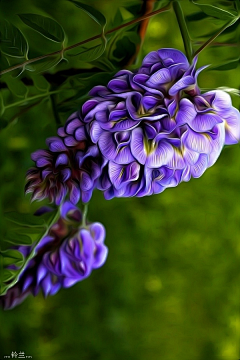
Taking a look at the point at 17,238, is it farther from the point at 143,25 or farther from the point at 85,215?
the point at 143,25

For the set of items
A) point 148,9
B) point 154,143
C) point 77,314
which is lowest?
point 77,314

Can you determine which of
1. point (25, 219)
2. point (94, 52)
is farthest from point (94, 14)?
point (25, 219)

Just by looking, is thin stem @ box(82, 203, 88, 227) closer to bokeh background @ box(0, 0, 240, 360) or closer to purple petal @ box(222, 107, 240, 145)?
bokeh background @ box(0, 0, 240, 360)

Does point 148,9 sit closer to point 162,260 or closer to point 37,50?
point 37,50

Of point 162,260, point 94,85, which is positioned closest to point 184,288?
point 162,260

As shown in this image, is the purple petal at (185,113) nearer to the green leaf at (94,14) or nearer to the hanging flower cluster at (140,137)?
the hanging flower cluster at (140,137)

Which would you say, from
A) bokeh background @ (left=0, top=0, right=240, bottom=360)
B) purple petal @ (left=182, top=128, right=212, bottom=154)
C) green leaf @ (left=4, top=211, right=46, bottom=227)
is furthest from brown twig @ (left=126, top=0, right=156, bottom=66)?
green leaf @ (left=4, top=211, right=46, bottom=227)
